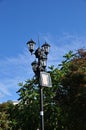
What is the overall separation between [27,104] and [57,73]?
4343 mm

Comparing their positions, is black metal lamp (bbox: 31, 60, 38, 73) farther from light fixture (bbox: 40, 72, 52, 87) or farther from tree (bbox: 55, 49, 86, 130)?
tree (bbox: 55, 49, 86, 130)

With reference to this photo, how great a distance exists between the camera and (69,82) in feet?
111

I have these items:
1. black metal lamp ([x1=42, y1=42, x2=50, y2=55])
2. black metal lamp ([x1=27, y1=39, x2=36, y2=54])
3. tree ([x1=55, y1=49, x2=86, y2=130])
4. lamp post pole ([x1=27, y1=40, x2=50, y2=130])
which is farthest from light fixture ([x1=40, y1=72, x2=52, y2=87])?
tree ([x1=55, y1=49, x2=86, y2=130])

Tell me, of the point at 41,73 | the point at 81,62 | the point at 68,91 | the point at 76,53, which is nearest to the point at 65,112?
the point at 68,91

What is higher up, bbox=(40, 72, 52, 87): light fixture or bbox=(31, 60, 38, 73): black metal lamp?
bbox=(31, 60, 38, 73): black metal lamp

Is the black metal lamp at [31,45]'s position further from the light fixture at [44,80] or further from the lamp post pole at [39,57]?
the light fixture at [44,80]

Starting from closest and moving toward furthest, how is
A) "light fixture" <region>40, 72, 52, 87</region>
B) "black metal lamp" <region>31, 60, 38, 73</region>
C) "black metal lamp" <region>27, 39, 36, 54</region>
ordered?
"light fixture" <region>40, 72, 52, 87</region>, "black metal lamp" <region>31, 60, 38, 73</region>, "black metal lamp" <region>27, 39, 36, 54</region>

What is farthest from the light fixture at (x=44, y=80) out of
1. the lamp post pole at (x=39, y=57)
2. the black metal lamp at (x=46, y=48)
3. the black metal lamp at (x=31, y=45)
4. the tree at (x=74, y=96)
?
the tree at (x=74, y=96)

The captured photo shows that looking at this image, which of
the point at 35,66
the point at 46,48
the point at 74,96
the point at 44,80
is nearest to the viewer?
the point at 44,80

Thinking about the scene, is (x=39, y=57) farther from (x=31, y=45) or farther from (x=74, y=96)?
(x=74, y=96)

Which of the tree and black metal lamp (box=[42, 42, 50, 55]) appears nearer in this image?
black metal lamp (box=[42, 42, 50, 55])

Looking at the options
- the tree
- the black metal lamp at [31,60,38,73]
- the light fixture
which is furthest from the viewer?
the tree

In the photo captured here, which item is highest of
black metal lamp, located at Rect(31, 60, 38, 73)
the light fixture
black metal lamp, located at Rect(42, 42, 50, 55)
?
black metal lamp, located at Rect(42, 42, 50, 55)

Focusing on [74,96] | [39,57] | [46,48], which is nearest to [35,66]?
[39,57]
